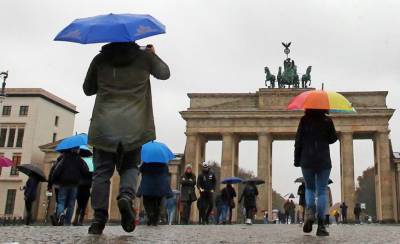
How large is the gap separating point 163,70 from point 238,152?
162ft

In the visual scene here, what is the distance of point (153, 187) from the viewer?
12.4 meters

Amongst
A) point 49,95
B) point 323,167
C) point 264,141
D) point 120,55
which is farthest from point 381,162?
point 120,55

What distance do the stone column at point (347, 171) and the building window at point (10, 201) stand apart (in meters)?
35.9

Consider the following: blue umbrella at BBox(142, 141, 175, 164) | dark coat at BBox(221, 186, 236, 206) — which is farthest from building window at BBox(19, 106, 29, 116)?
blue umbrella at BBox(142, 141, 175, 164)

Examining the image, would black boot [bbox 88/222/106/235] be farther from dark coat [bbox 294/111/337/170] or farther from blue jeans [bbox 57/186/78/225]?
blue jeans [bbox 57/186/78/225]

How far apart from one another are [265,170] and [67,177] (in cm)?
3872

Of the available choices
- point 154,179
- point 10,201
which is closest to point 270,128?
point 10,201

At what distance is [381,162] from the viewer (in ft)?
160

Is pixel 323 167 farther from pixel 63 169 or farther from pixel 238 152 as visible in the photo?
pixel 238 152

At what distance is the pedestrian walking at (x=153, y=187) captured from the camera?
12.4 m

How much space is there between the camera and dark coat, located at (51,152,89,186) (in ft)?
39.9

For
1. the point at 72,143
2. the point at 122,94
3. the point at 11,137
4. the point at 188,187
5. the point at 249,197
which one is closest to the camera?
the point at 122,94

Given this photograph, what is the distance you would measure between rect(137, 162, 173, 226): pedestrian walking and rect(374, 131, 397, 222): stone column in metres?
38.6

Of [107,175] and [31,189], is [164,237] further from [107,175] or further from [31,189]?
[31,189]
